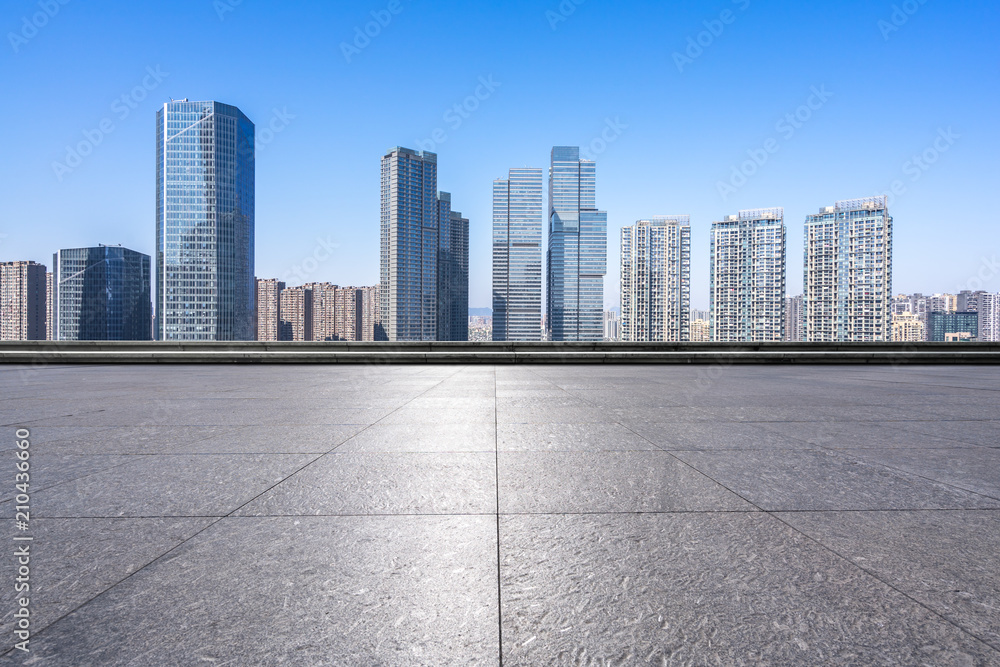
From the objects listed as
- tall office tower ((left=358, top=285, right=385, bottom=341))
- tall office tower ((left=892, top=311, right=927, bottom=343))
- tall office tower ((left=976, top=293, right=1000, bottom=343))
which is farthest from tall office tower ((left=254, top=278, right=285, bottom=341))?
tall office tower ((left=976, top=293, right=1000, bottom=343))

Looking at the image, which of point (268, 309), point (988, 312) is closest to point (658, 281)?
point (988, 312)

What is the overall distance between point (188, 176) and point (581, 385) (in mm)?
138121

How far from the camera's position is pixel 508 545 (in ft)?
7.28

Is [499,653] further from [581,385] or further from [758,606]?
[581,385]

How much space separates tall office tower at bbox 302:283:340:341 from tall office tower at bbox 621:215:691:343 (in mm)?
85525

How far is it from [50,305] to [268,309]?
5229 centimetres

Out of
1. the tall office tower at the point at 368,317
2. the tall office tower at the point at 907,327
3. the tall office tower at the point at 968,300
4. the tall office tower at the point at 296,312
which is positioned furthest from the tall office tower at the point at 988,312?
the tall office tower at the point at 296,312

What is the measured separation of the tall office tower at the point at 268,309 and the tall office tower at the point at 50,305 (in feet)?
149

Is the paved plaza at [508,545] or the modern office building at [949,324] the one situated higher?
the modern office building at [949,324]

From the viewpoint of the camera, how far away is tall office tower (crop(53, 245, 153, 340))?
82062 millimetres

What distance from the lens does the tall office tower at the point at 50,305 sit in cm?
8169

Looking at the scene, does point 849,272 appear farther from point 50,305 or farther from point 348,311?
point 50,305

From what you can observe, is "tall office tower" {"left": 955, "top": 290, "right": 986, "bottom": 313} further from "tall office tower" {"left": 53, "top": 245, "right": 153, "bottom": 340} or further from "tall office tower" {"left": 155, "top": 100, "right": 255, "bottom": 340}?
"tall office tower" {"left": 53, "top": 245, "right": 153, "bottom": 340}

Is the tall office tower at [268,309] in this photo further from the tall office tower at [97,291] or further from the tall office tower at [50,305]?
the tall office tower at [50,305]
